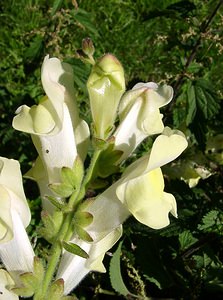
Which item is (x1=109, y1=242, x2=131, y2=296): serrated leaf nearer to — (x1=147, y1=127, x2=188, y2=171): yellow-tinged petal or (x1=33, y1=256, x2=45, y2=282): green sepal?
(x1=33, y1=256, x2=45, y2=282): green sepal

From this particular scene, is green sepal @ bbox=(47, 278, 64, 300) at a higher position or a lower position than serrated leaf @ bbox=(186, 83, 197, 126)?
higher

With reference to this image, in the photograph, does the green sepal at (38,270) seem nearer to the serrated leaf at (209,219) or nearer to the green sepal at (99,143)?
the green sepal at (99,143)

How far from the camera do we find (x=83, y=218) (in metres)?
1.30

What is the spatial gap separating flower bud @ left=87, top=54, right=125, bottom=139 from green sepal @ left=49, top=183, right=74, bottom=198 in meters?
0.13

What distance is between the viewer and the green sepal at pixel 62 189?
1293mm

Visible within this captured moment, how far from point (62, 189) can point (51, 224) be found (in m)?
0.09

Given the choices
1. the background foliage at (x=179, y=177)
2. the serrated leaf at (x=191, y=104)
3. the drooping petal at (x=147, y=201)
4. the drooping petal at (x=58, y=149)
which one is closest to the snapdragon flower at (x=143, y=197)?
the drooping petal at (x=147, y=201)

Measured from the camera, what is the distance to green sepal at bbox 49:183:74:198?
1.29 metres

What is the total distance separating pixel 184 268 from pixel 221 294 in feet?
0.55

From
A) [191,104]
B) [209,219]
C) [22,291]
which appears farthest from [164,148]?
[191,104]

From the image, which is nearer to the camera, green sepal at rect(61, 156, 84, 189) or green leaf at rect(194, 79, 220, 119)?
green sepal at rect(61, 156, 84, 189)

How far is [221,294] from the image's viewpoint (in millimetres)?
2168

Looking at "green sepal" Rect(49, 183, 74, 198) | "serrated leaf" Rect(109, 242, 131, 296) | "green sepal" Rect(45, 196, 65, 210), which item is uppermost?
"green sepal" Rect(49, 183, 74, 198)

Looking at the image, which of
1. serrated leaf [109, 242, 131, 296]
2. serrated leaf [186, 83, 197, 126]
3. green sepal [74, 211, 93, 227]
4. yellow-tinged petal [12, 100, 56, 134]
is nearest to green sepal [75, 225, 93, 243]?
green sepal [74, 211, 93, 227]
